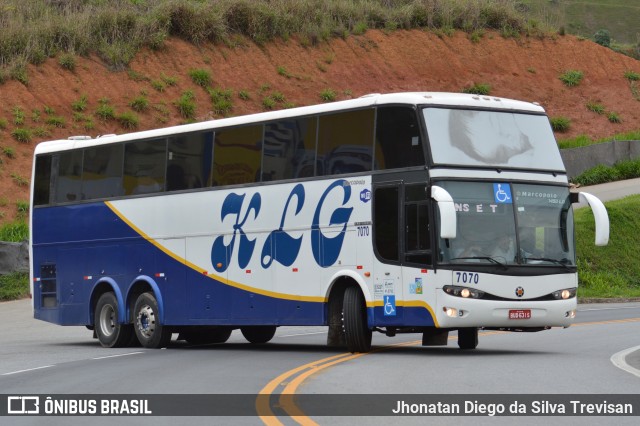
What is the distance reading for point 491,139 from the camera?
20.4 m

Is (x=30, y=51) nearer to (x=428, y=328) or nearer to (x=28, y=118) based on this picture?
(x=28, y=118)

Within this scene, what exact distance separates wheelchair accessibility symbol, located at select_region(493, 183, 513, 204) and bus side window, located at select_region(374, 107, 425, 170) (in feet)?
3.95

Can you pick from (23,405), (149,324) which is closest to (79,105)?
(149,324)

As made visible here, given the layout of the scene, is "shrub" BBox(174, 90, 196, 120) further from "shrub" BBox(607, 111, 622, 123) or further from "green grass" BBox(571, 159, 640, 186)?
"shrub" BBox(607, 111, 622, 123)

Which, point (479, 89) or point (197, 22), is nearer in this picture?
point (197, 22)

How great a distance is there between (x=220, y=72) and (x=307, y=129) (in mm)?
38495

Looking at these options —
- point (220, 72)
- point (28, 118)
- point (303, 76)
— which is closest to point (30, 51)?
point (28, 118)

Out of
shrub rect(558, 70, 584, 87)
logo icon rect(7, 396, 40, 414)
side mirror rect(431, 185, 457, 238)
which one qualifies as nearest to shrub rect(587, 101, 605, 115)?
shrub rect(558, 70, 584, 87)

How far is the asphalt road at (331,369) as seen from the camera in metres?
14.7

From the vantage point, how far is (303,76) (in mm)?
61531

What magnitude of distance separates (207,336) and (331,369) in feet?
29.0

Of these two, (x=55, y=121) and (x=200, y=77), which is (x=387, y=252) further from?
(x=200, y=77)

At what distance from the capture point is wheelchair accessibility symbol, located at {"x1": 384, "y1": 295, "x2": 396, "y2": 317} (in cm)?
1988

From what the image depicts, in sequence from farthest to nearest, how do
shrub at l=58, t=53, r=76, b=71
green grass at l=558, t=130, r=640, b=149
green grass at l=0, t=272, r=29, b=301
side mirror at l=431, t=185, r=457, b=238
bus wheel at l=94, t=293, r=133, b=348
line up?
green grass at l=558, t=130, r=640, b=149 → shrub at l=58, t=53, r=76, b=71 → green grass at l=0, t=272, r=29, b=301 → bus wheel at l=94, t=293, r=133, b=348 → side mirror at l=431, t=185, r=457, b=238
